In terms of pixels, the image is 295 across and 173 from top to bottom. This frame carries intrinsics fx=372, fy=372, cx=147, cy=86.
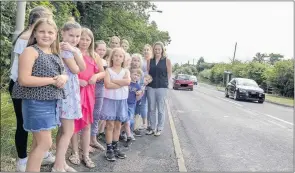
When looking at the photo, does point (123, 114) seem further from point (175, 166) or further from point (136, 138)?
point (136, 138)

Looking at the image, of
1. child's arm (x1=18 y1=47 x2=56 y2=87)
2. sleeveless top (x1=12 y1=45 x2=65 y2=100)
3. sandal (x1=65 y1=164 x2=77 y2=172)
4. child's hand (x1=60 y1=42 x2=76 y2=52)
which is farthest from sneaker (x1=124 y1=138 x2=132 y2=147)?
child's arm (x1=18 y1=47 x2=56 y2=87)

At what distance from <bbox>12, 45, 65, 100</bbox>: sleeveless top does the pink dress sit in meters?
1.13

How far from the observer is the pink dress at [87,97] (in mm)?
4875

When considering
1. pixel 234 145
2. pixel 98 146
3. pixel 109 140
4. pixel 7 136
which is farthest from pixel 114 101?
pixel 234 145

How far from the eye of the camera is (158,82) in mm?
7707

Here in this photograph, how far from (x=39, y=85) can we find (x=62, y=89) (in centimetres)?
32

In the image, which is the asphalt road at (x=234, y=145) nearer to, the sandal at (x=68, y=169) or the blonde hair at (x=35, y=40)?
the sandal at (x=68, y=169)

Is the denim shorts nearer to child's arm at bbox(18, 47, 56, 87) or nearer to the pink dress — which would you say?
child's arm at bbox(18, 47, 56, 87)

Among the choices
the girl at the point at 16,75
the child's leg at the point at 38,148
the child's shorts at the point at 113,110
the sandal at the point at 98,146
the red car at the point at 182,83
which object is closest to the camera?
the child's leg at the point at 38,148

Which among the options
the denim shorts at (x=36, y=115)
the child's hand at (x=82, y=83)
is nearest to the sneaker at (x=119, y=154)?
the child's hand at (x=82, y=83)

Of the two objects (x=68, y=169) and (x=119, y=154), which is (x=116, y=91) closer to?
(x=119, y=154)

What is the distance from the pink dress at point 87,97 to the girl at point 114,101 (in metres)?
0.46

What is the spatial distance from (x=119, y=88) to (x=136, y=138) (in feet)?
6.27

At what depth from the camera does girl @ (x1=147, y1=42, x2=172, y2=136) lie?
25.3 ft
